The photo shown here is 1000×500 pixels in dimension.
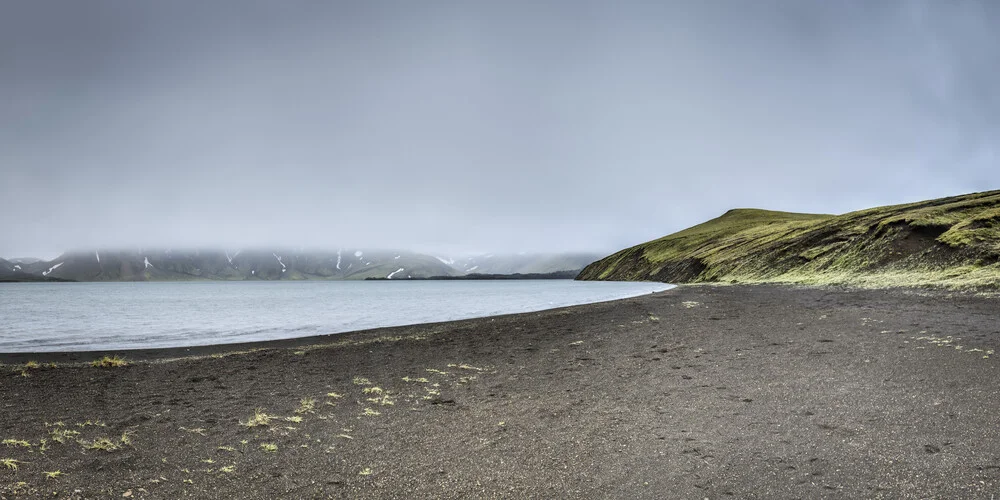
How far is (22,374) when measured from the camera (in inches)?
622

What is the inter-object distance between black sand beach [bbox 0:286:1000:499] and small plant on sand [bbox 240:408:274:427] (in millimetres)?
98

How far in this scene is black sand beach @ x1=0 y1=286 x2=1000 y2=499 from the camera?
23.1 ft

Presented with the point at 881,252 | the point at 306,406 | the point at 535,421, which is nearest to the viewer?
the point at 535,421

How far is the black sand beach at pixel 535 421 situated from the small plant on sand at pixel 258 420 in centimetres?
10

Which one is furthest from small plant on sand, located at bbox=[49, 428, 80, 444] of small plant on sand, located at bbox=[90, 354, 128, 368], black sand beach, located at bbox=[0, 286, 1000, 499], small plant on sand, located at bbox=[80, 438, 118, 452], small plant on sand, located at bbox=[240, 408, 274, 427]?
small plant on sand, located at bbox=[90, 354, 128, 368]

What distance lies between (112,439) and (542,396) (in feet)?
30.4

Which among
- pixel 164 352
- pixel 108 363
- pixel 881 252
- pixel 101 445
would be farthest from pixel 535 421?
pixel 881 252

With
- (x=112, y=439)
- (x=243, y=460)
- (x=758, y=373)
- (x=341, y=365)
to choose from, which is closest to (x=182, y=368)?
(x=341, y=365)

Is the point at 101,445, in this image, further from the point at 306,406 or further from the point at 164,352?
the point at 164,352

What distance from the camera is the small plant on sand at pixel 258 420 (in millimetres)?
10367

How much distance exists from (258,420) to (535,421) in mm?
6145

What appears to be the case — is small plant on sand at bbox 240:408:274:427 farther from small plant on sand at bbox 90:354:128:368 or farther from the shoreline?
the shoreline

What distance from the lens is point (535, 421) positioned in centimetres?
1026

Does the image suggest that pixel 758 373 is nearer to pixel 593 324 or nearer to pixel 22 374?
pixel 593 324
